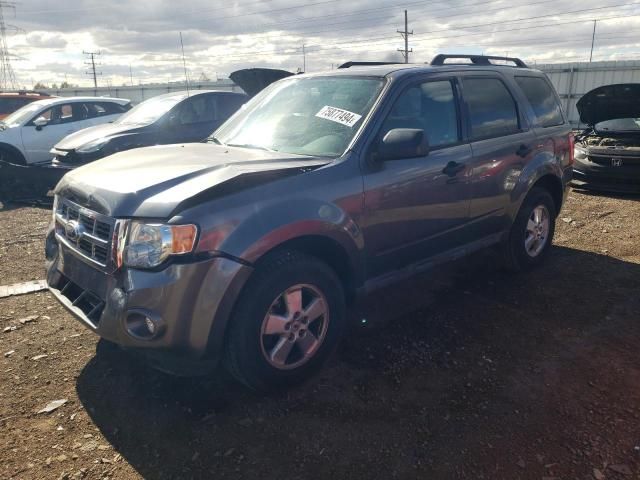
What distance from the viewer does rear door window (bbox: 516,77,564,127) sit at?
4684 mm

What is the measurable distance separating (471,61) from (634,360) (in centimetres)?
278

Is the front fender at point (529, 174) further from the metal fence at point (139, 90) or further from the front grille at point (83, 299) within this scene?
the metal fence at point (139, 90)

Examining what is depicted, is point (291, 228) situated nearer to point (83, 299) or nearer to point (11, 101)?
point (83, 299)

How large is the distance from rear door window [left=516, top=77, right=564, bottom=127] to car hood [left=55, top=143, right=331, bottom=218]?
2.62 m

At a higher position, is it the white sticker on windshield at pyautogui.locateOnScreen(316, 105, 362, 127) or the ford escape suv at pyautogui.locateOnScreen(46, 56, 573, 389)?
the white sticker on windshield at pyautogui.locateOnScreen(316, 105, 362, 127)

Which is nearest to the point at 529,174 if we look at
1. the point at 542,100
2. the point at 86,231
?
the point at 542,100

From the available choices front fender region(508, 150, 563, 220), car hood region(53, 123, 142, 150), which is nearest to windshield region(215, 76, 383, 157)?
front fender region(508, 150, 563, 220)

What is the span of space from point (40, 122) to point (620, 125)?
10988 mm

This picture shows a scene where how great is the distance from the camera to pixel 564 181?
5.00 m

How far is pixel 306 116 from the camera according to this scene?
11.7 feet

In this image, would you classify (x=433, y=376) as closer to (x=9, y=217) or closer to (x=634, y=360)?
(x=634, y=360)

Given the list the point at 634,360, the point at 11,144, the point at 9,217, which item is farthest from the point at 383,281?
the point at 11,144

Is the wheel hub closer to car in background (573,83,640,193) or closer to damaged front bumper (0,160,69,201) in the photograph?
damaged front bumper (0,160,69,201)

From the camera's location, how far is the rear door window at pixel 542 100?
4684mm
